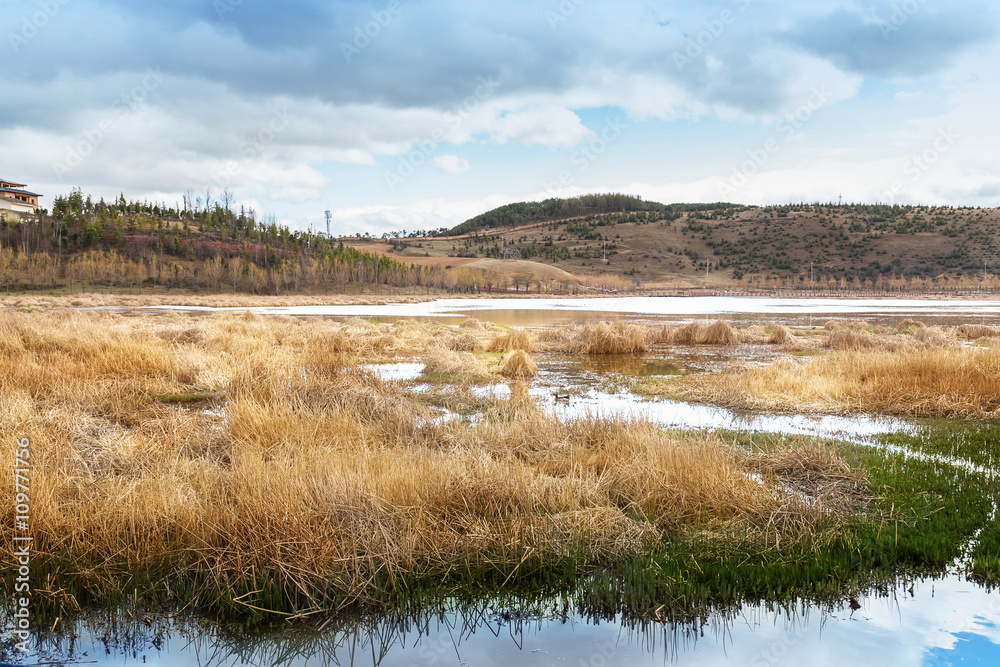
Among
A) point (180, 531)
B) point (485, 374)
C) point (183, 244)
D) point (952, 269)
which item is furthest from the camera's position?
point (183, 244)

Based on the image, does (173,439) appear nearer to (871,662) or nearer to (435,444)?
(435,444)

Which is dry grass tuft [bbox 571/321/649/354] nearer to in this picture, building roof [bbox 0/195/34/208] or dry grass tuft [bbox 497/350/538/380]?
dry grass tuft [bbox 497/350/538/380]

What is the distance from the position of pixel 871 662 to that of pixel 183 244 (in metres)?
107

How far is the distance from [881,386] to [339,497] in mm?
9864

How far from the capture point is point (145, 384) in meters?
10.4

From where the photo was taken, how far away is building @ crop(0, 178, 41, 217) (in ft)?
356

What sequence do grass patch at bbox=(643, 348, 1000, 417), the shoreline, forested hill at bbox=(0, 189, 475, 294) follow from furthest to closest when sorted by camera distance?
forested hill at bbox=(0, 189, 475, 294)
the shoreline
grass patch at bbox=(643, 348, 1000, 417)

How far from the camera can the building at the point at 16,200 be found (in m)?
109

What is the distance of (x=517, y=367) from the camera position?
14305 millimetres

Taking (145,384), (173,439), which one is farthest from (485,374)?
(173,439)

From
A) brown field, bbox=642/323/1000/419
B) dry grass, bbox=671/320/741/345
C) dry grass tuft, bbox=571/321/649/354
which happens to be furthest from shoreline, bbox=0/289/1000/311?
brown field, bbox=642/323/1000/419

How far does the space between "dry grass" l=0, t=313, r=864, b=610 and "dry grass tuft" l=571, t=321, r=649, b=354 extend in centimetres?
1085

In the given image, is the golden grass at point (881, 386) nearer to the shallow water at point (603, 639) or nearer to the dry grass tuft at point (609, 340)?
the dry grass tuft at point (609, 340)

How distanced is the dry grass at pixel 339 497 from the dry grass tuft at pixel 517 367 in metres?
5.99
